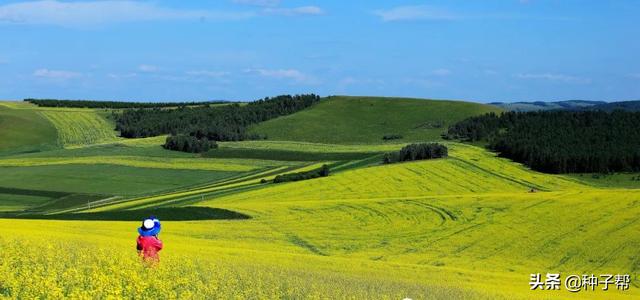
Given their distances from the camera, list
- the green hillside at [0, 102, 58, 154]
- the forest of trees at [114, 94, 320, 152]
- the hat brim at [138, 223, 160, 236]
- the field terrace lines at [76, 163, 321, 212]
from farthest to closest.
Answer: the forest of trees at [114, 94, 320, 152], the green hillside at [0, 102, 58, 154], the field terrace lines at [76, 163, 321, 212], the hat brim at [138, 223, 160, 236]

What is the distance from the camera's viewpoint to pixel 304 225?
43.2 m

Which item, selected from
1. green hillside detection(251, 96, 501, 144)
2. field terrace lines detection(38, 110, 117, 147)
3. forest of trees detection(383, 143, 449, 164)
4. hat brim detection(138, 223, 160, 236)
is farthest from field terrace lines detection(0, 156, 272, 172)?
hat brim detection(138, 223, 160, 236)

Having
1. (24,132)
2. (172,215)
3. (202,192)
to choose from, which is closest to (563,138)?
(202,192)

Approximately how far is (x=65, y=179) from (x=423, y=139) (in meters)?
59.8

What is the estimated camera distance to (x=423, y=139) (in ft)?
407

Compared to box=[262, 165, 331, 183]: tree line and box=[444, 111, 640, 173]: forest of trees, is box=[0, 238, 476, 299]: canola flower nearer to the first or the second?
box=[262, 165, 331, 183]: tree line

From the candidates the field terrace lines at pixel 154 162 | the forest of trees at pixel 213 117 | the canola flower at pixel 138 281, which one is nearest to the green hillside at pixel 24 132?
the forest of trees at pixel 213 117

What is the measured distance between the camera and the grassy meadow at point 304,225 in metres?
16.9

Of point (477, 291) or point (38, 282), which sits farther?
point (477, 291)

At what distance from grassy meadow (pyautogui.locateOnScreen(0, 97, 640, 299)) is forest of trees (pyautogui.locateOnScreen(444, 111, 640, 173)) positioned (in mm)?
3008

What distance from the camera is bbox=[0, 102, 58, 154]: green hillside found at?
13000cm


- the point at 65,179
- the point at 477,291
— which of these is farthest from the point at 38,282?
the point at 65,179

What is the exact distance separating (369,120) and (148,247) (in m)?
133

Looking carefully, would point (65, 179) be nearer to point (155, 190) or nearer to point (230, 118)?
point (155, 190)
